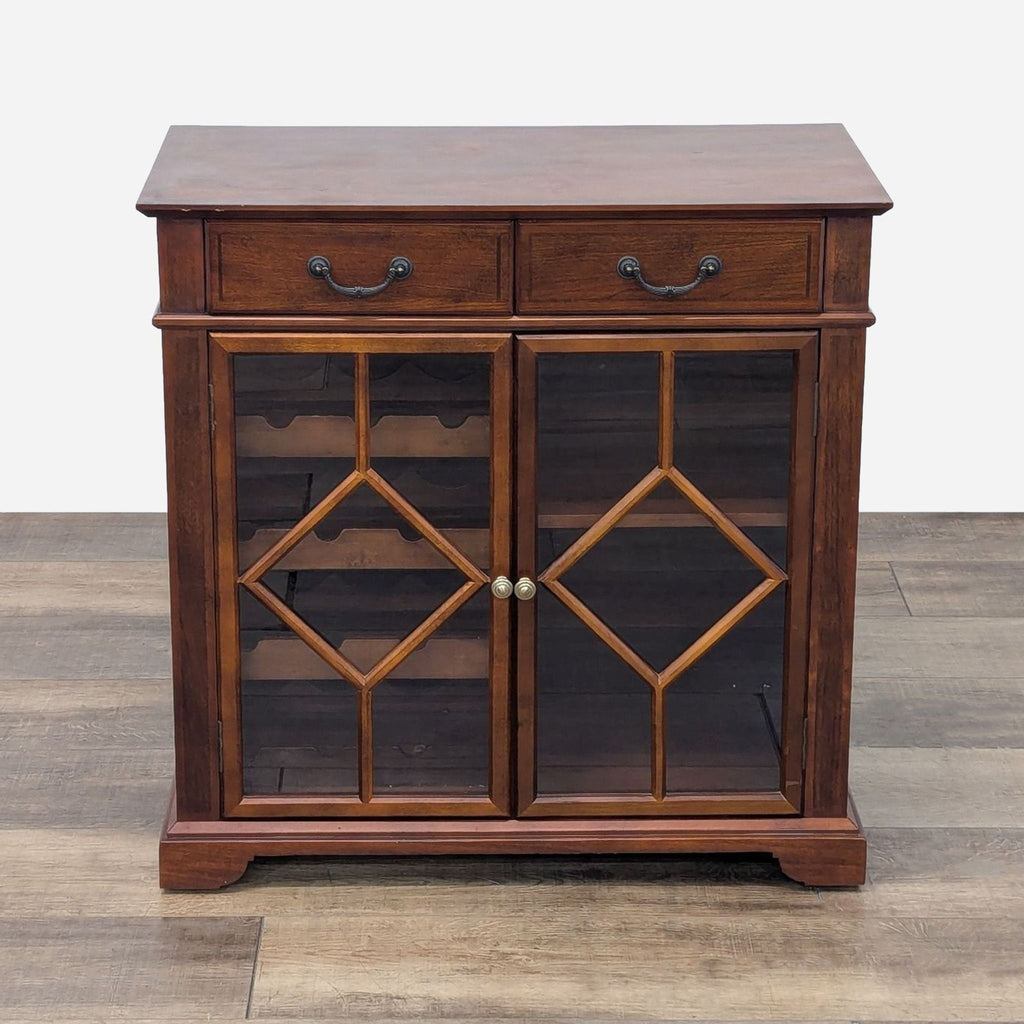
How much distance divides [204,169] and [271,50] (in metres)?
1.09

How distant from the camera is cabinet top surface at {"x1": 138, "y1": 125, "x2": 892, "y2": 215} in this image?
2199mm

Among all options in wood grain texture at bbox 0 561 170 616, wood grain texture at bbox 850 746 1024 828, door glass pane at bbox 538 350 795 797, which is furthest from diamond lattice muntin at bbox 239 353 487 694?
wood grain texture at bbox 0 561 170 616

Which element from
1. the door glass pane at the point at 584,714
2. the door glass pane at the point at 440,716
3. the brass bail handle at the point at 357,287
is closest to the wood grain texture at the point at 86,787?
the door glass pane at the point at 440,716

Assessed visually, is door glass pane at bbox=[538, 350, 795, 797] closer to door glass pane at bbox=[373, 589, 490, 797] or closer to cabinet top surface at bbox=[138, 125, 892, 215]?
door glass pane at bbox=[373, 589, 490, 797]

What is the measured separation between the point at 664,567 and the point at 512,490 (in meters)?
0.20

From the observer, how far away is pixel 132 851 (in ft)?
8.27

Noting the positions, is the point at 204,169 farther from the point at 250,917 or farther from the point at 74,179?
the point at 74,179

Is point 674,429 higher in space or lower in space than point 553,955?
higher

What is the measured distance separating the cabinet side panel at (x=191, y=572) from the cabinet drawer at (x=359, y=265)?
0.29ft

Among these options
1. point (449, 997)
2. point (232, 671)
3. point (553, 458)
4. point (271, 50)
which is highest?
point (271, 50)

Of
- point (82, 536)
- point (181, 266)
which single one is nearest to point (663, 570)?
point (181, 266)

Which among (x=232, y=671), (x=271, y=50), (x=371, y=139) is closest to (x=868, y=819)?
(x=232, y=671)

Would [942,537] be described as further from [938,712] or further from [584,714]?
[584,714]

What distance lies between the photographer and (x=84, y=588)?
3.26 metres
